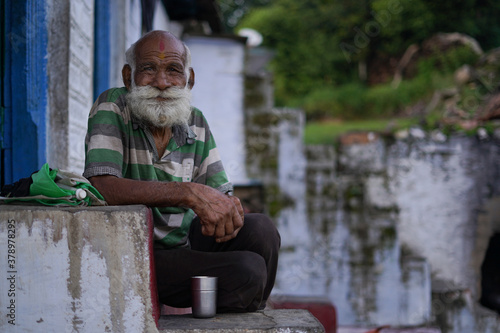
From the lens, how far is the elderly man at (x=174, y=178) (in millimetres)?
2023

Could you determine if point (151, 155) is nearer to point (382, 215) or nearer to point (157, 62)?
point (157, 62)

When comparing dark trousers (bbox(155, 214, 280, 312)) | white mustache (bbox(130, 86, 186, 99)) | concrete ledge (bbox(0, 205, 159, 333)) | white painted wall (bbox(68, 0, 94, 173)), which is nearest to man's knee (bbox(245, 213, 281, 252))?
dark trousers (bbox(155, 214, 280, 312))

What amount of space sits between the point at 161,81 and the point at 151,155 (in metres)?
0.32

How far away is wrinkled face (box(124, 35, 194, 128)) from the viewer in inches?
86.7

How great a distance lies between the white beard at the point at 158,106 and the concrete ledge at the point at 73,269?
51cm

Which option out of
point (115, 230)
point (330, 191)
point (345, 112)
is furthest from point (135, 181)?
point (345, 112)

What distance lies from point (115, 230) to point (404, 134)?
18.9 ft

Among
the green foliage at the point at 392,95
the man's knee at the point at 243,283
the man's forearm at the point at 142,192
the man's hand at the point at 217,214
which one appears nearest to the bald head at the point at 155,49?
the man's forearm at the point at 142,192

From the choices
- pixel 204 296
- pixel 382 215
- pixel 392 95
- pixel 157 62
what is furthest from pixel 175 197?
pixel 392 95

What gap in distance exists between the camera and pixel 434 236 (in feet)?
22.9

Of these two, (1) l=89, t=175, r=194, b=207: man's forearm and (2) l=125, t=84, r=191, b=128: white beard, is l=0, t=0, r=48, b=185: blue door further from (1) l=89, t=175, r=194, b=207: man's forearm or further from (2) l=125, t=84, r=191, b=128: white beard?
(1) l=89, t=175, r=194, b=207: man's forearm

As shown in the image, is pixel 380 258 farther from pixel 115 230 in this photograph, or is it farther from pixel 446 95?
pixel 115 230

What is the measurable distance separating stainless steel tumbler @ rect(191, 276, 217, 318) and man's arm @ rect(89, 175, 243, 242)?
0.18 metres

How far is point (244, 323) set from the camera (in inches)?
77.7
